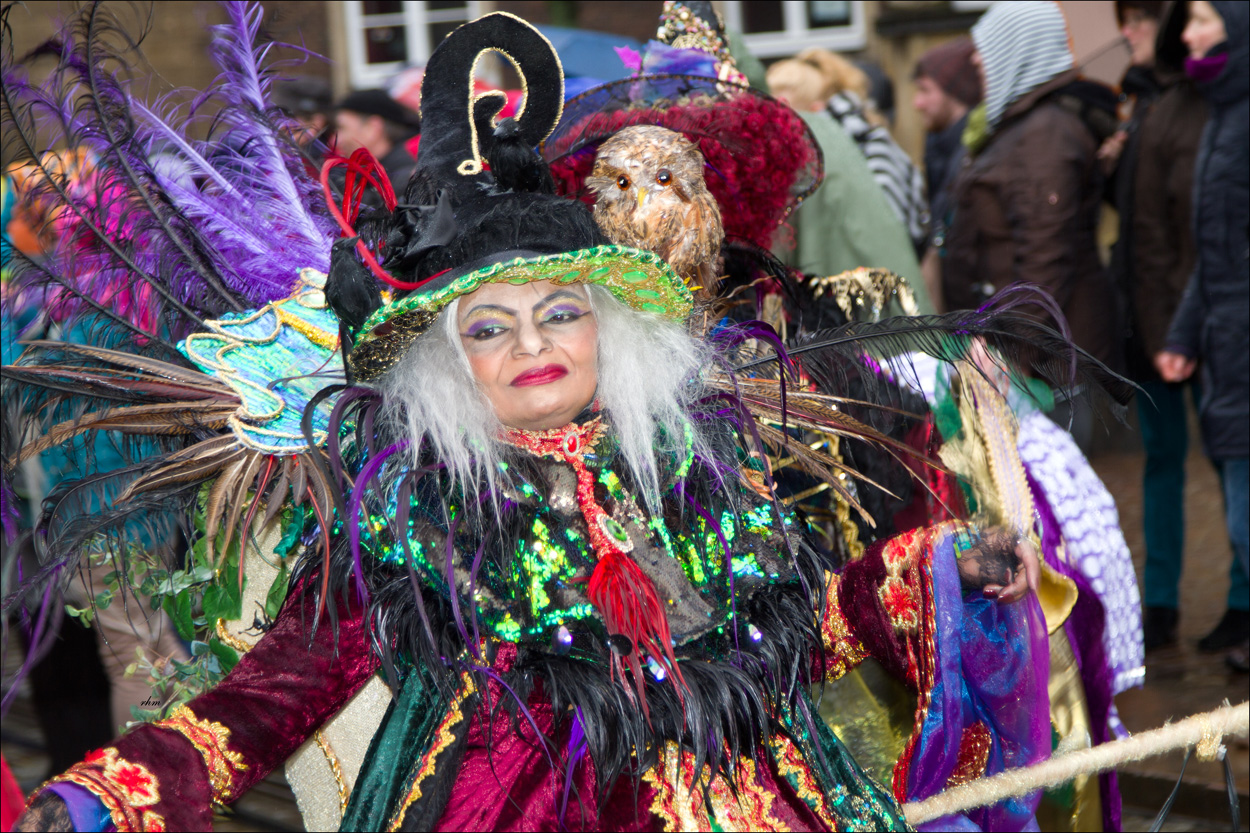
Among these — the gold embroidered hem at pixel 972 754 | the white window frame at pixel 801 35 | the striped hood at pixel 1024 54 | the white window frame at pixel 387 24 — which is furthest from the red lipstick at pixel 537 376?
the white window frame at pixel 801 35

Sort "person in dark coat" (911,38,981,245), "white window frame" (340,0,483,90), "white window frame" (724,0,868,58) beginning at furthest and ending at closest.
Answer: "white window frame" (724,0,868,58), "white window frame" (340,0,483,90), "person in dark coat" (911,38,981,245)

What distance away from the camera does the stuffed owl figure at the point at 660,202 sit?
246cm

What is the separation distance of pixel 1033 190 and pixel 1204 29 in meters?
0.72

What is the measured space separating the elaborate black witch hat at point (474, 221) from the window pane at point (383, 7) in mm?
6064

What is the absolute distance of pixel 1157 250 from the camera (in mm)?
4027

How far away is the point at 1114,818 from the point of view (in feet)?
8.89

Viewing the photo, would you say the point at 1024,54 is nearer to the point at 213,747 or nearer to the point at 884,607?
the point at 884,607

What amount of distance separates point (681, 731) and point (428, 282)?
2.48 ft

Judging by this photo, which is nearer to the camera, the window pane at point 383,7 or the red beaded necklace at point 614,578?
the red beaded necklace at point 614,578

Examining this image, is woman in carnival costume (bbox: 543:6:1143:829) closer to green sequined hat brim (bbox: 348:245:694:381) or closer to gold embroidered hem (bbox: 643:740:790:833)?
green sequined hat brim (bbox: 348:245:694:381)

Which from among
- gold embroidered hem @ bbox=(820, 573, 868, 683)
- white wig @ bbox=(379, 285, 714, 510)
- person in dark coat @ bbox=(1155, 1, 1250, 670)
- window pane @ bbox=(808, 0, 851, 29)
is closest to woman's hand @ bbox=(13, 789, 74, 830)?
white wig @ bbox=(379, 285, 714, 510)

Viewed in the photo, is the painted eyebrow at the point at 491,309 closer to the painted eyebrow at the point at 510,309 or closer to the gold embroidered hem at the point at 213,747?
the painted eyebrow at the point at 510,309

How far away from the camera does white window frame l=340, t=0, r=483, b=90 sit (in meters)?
7.65

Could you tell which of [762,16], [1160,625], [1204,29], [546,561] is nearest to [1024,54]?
[1204,29]
